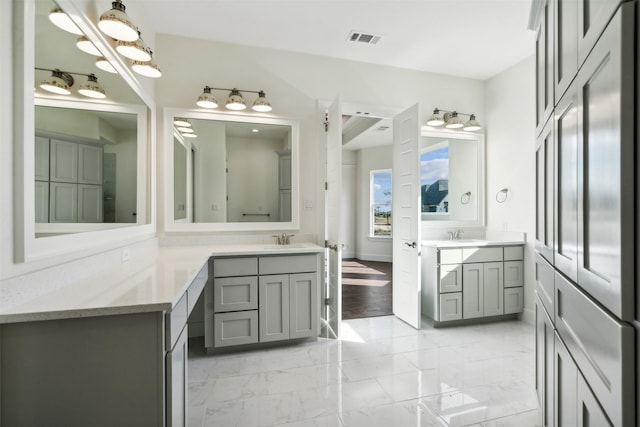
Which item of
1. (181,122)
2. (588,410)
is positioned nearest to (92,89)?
(181,122)

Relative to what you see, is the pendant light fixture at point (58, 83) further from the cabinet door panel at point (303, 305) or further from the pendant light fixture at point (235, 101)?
the cabinet door panel at point (303, 305)

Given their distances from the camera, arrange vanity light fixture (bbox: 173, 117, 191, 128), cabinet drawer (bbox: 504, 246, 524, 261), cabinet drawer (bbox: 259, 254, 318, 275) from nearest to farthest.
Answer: cabinet drawer (bbox: 259, 254, 318, 275) → vanity light fixture (bbox: 173, 117, 191, 128) → cabinet drawer (bbox: 504, 246, 524, 261)

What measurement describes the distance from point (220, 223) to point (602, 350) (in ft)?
9.43

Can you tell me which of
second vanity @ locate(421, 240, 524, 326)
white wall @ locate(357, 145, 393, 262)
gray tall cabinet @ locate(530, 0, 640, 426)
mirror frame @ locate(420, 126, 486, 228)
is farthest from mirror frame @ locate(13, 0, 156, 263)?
white wall @ locate(357, 145, 393, 262)

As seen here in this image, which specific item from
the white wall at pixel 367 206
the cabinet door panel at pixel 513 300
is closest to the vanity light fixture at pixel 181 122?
the cabinet door panel at pixel 513 300

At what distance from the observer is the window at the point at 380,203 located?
292 inches

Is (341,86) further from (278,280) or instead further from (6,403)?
(6,403)

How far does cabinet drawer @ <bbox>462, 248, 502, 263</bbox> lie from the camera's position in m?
3.28

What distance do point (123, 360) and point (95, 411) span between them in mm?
184

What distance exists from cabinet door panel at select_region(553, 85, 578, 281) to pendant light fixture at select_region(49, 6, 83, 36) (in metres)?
2.09

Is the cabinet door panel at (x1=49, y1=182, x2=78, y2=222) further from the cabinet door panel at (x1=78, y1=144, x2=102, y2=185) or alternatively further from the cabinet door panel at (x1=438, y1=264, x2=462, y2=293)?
A: the cabinet door panel at (x1=438, y1=264, x2=462, y2=293)

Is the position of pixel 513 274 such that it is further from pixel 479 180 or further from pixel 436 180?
pixel 436 180

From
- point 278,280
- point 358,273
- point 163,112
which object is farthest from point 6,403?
point 358,273

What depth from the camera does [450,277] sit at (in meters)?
3.25
